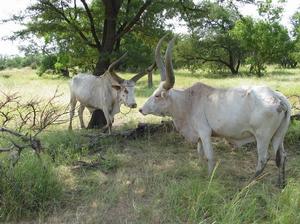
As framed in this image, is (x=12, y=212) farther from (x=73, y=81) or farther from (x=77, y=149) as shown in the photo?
(x=73, y=81)

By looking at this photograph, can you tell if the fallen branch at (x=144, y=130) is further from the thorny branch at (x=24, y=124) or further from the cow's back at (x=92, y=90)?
the cow's back at (x=92, y=90)

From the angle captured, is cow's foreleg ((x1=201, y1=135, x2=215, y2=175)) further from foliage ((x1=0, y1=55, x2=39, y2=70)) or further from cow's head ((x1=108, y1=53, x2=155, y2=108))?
foliage ((x1=0, y1=55, x2=39, y2=70))

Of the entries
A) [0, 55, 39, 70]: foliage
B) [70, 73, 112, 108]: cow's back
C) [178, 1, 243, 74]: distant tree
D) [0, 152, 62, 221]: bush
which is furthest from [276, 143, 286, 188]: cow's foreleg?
[0, 55, 39, 70]: foliage

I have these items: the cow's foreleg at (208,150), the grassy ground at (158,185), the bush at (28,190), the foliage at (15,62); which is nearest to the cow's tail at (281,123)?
the grassy ground at (158,185)

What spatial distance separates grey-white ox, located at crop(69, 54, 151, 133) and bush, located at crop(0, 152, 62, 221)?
3905mm

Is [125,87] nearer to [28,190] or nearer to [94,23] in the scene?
[94,23]

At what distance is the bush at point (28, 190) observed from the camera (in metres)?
4.81

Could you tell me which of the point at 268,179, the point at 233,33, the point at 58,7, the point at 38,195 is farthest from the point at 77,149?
the point at 233,33

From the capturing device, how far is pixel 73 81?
35.2 ft

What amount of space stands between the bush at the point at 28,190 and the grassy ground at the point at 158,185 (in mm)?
21

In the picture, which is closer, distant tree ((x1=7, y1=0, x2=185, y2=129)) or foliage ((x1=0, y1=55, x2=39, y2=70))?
distant tree ((x1=7, y1=0, x2=185, y2=129))

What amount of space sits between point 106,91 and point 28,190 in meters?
4.92

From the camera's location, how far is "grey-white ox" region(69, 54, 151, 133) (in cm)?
933

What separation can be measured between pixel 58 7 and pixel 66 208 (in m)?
6.51
